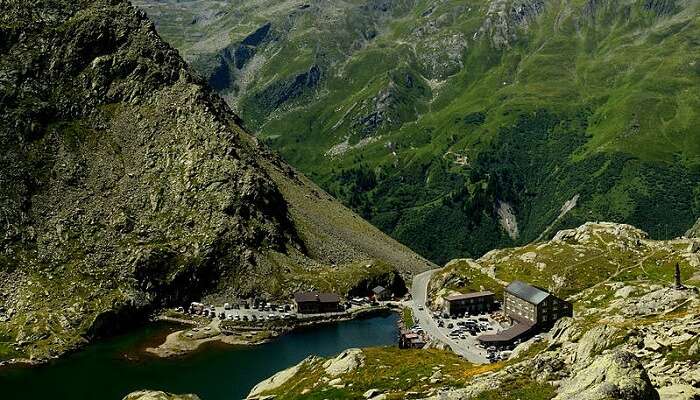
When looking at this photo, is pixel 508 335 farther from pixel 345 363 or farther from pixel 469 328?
pixel 345 363

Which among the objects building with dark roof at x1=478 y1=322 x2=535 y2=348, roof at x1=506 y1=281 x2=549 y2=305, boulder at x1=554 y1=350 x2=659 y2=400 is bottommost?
building with dark roof at x1=478 y1=322 x2=535 y2=348

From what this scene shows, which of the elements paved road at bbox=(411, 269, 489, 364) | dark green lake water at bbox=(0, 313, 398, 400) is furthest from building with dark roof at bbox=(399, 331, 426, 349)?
dark green lake water at bbox=(0, 313, 398, 400)

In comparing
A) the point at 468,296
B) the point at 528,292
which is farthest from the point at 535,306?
the point at 468,296

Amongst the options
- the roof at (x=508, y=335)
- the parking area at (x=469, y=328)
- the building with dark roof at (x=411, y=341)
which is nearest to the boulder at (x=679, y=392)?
the parking area at (x=469, y=328)

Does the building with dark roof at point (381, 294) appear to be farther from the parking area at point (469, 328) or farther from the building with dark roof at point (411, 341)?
the building with dark roof at point (411, 341)

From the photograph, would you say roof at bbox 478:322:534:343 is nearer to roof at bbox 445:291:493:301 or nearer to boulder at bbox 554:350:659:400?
roof at bbox 445:291:493:301
